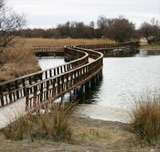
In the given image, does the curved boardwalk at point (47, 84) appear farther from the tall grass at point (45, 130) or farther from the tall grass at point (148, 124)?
the tall grass at point (148, 124)

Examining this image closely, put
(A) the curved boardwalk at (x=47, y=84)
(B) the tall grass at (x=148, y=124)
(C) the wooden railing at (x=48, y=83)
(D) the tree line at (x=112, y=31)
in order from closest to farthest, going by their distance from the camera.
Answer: (B) the tall grass at (x=148, y=124), (A) the curved boardwalk at (x=47, y=84), (C) the wooden railing at (x=48, y=83), (D) the tree line at (x=112, y=31)

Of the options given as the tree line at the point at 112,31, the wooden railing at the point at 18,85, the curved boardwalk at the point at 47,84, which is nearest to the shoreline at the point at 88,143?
the curved boardwalk at the point at 47,84

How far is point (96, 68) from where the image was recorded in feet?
78.0

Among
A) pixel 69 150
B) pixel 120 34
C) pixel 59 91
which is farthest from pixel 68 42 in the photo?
pixel 69 150

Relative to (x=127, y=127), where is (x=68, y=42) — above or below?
above

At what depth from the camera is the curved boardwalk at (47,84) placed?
1112 centimetres

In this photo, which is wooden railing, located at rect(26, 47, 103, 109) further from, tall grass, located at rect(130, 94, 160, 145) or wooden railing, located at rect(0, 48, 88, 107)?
tall grass, located at rect(130, 94, 160, 145)

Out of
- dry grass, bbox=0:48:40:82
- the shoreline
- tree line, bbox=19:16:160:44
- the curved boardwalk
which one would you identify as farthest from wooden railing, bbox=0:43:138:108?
tree line, bbox=19:16:160:44

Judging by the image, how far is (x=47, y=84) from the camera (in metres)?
12.7

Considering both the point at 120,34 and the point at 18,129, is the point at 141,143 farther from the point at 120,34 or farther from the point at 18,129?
the point at 120,34

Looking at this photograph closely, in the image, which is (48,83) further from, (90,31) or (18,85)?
(90,31)

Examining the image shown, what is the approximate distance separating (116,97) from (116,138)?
32.3 ft

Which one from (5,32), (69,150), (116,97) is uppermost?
(5,32)

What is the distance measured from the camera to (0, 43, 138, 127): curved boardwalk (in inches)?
438
